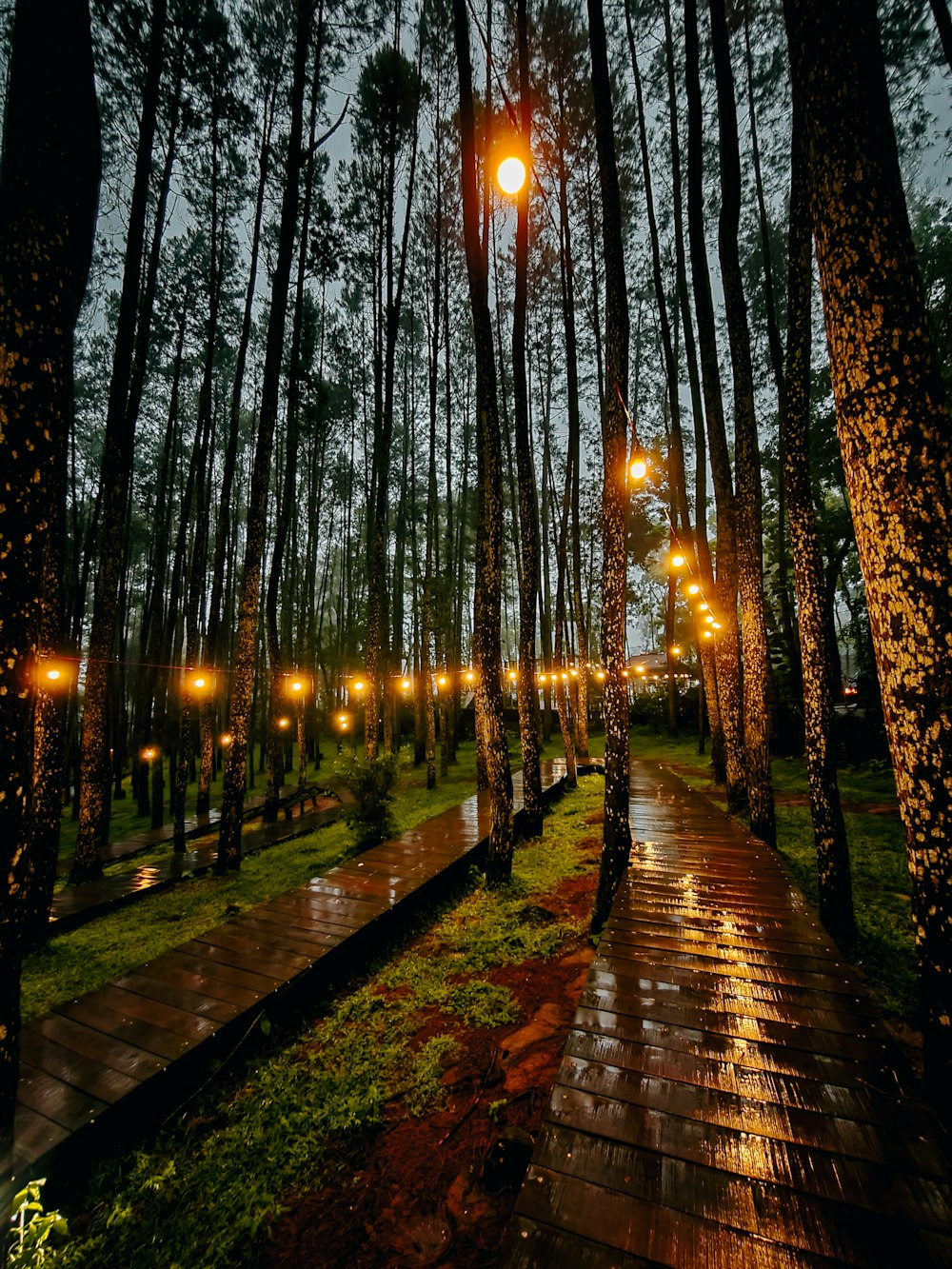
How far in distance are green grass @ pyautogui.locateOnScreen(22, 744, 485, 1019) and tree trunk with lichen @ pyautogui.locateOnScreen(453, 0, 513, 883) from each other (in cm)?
336

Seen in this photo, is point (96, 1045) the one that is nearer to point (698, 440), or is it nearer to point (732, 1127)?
point (732, 1127)

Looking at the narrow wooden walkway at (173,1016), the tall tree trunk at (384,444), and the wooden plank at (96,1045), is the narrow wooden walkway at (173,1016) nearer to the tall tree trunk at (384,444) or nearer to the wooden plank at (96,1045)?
the wooden plank at (96,1045)

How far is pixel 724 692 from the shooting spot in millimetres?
7656

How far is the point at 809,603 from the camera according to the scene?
4066 mm

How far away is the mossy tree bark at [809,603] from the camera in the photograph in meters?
3.97

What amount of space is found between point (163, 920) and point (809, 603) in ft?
26.4

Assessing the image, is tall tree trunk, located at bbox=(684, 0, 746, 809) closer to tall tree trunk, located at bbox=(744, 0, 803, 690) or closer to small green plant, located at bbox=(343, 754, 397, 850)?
tall tree trunk, located at bbox=(744, 0, 803, 690)

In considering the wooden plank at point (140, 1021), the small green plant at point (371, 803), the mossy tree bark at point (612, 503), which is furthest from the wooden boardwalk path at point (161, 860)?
the mossy tree bark at point (612, 503)

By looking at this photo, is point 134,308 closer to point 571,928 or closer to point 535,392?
point 571,928

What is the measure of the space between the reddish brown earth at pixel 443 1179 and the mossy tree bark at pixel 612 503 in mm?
1884

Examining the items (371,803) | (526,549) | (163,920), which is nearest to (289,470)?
(526,549)

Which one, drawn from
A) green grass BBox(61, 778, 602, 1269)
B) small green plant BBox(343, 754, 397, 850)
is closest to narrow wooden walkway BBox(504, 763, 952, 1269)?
green grass BBox(61, 778, 602, 1269)

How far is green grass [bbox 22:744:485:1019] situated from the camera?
14.4ft

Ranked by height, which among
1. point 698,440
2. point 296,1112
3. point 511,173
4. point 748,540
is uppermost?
point 698,440
